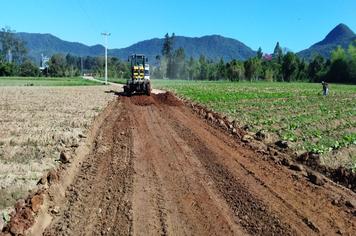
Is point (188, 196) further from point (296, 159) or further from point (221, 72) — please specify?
point (221, 72)

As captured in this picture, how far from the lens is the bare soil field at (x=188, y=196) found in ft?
24.1

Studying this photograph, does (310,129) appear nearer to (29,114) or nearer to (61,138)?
(61,138)

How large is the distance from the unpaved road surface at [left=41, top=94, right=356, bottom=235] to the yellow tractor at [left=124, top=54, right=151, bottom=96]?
2094 cm

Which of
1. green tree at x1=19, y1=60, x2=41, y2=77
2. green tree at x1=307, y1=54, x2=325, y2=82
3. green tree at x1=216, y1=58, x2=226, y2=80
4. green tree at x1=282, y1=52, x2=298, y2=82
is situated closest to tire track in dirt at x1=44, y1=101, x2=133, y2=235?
green tree at x1=282, y1=52, x2=298, y2=82

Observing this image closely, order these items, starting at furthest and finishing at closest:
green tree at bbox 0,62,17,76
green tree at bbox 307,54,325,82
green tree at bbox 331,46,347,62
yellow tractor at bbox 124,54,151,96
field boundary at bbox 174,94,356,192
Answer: green tree at bbox 307,54,325,82, green tree at bbox 331,46,347,62, green tree at bbox 0,62,17,76, yellow tractor at bbox 124,54,151,96, field boundary at bbox 174,94,356,192

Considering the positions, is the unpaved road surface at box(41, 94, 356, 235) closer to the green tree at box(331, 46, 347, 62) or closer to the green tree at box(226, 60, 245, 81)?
the green tree at box(226, 60, 245, 81)

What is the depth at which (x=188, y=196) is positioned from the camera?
28.9 ft

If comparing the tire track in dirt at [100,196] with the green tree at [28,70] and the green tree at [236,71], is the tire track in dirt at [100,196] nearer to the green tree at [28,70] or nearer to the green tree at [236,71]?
the green tree at [236,71]

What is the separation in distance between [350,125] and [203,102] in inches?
579

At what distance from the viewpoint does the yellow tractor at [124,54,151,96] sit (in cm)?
3497

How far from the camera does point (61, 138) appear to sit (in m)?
14.9

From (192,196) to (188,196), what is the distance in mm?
73

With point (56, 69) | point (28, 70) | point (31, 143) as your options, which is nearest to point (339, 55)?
point (56, 69)

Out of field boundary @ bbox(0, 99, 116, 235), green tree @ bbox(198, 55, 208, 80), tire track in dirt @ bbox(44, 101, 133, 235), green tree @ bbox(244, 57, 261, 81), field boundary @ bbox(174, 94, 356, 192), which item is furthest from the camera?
green tree @ bbox(198, 55, 208, 80)
